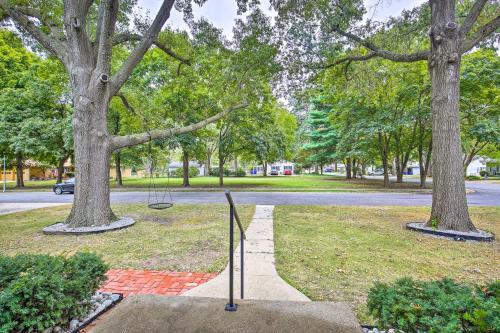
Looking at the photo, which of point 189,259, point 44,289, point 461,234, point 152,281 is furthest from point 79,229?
point 461,234

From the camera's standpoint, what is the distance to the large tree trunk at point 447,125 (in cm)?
626

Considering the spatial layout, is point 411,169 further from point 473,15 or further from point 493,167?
point 473,15

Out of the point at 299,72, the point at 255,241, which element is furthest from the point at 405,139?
the point at 255,241

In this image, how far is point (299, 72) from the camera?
9844mm

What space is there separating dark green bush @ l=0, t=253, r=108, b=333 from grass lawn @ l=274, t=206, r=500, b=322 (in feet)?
7.77

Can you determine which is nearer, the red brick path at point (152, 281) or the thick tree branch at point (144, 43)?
the red brick path at point (152, 281)

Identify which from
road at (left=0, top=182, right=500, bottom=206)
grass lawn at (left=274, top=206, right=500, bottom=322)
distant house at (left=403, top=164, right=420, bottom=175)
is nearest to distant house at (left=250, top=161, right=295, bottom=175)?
distant house at (left=403, top=164, right=420, bottom=175)

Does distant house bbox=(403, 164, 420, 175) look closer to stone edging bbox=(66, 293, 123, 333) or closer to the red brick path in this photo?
the red brick path

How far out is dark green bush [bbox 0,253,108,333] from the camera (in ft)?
6.54

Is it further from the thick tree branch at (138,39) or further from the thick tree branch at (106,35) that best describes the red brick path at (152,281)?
the thick tree branch at (138,39)

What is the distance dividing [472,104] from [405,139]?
588cm

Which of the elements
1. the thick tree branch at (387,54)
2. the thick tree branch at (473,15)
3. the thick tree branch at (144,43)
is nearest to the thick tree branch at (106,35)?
the thick tree branch at (144,43)

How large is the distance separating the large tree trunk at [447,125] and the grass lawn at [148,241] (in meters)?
4.80

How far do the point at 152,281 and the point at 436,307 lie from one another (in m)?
3.21
